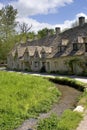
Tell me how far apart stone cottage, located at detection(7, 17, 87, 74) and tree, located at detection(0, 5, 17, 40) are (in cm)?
1489

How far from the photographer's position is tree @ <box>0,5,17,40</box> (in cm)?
8081

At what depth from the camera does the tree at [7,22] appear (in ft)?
265

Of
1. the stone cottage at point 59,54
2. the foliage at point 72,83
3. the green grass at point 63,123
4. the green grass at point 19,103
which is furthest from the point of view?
the stone cottage at point 59,54

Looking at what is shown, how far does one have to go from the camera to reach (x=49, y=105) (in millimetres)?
19078

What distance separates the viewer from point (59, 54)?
47.9 metres

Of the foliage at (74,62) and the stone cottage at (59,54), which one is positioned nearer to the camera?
the foliage at (74,62)

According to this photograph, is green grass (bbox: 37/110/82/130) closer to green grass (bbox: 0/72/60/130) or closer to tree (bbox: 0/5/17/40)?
green grass (bbox: 0/72/60/130)

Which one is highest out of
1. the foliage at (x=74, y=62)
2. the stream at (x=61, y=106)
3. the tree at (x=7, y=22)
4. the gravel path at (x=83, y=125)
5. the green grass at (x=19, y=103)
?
the tree at (x=7, y=22)

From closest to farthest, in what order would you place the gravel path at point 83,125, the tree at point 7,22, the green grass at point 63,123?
the gravel path at point 83,125 < the green grass at point 63,123 < the tree at point 7,22

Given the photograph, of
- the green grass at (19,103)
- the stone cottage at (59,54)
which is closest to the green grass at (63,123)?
the green grass at (19,103)

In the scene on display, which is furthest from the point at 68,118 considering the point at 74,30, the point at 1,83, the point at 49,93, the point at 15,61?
the point at 15,61

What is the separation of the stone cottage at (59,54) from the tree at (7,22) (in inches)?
586

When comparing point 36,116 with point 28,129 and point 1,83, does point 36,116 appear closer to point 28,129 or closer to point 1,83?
point 28,129

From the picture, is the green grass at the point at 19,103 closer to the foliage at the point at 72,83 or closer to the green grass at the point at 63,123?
the green grass at the point at 63,123
